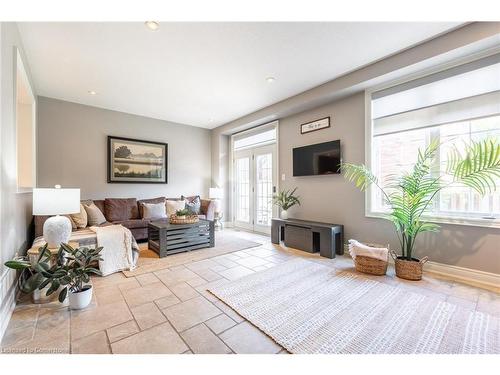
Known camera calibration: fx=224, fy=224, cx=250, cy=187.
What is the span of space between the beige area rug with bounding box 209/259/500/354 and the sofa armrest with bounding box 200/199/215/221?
278 cm

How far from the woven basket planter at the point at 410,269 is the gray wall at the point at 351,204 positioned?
40 cm

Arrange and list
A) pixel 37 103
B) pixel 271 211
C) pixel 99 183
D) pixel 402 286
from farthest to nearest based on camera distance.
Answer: pixel 271 211 < pixel 99 183 < pixel 37 103 < pixel 402 286

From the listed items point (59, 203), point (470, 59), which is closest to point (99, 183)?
point (59, 203)

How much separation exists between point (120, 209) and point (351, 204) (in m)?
4.17

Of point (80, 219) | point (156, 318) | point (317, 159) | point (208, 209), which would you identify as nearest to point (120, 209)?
point (80, 219)

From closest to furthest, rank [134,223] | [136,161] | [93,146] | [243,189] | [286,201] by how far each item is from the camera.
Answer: [134,223] → [286,201] → [93,146] → [136,161] → [243,189]

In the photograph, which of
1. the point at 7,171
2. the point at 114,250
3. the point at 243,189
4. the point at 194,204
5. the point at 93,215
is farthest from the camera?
the point at 243,189

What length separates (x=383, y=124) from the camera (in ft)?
10.4

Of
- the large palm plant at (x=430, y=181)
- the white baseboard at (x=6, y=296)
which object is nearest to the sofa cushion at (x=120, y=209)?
the white baseboard at (x=6, y=296)

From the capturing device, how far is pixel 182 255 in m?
3.37

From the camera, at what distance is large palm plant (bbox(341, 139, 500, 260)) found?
221cm

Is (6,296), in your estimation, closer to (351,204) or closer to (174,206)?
(174,206)

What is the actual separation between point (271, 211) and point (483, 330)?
3.62m

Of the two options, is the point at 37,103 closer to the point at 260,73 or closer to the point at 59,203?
the point at 59,203
